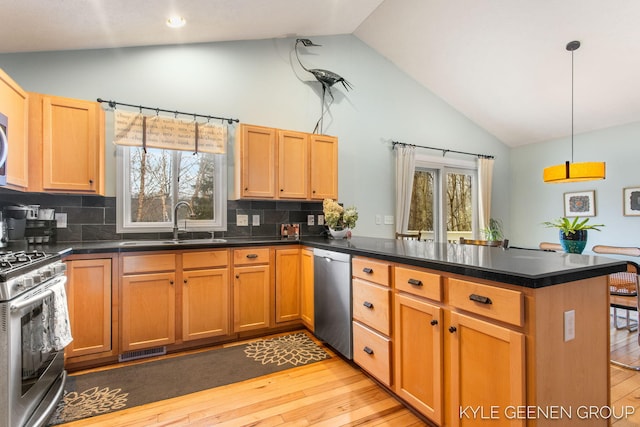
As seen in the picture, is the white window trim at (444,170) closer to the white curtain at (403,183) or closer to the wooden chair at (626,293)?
the white curtain at (403,183)

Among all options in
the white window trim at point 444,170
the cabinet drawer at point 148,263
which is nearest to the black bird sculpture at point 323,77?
the white window trim at point 444,170

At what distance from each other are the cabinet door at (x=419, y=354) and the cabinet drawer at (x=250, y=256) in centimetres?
152

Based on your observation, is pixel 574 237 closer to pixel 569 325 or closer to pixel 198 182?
Answer: pixel 569 325

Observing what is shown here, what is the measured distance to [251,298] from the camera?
2.97 metres

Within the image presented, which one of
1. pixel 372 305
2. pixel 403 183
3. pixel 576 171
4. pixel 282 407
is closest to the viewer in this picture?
pixel 282 407

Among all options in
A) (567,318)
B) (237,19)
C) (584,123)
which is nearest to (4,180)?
(237,19)

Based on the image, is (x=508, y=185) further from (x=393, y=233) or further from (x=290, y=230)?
(x=290, y=230)

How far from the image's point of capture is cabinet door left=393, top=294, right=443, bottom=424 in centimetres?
159

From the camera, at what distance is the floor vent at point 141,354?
2.54 metres

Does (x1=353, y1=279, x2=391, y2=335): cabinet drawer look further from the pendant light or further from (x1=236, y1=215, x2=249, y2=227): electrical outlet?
the pendant light

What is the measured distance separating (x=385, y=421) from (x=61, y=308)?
2012 millimetres

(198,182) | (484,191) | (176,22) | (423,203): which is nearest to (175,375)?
(198,182)

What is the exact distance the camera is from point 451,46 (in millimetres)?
3955

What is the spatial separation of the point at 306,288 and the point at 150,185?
1907 millimetres
